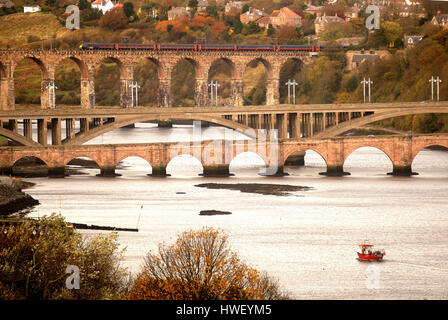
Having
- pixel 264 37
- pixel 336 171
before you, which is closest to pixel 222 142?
pixel 336 171

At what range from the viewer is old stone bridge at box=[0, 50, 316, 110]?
91.8 metres

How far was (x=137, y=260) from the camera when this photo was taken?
31.1 m

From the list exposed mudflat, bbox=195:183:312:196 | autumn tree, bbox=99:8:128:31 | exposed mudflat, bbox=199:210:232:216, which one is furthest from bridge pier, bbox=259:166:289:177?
autumn tree, bbox=99:8:128:31

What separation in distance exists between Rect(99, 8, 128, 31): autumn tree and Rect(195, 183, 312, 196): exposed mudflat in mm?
108998

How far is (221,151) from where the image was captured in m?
61.0

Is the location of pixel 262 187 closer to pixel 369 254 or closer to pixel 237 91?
pixel 369 254

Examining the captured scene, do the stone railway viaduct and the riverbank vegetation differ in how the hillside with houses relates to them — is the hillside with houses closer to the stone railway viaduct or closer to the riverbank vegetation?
the stone railway viaduct

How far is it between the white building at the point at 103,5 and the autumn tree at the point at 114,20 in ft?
15.5

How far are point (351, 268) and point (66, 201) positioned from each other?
20926 millimetres

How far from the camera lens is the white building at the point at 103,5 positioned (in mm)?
167875

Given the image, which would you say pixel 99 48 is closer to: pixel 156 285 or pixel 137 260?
pixel 137 260
